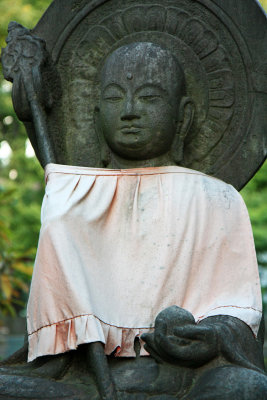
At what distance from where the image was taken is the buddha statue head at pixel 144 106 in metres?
5.70

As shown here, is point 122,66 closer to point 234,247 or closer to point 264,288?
point 234,247

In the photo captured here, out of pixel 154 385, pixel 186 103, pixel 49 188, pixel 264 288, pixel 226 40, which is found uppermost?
pixel 226 40

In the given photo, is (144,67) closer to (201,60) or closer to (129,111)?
(129,111)

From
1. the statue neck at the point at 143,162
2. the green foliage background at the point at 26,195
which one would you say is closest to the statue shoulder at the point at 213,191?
the statue neck at the point at 143,162

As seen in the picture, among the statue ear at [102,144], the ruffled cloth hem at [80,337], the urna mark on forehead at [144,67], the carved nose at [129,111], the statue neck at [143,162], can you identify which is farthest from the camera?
the statue ear at [102,144]

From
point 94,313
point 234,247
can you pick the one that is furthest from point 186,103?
point 94,313

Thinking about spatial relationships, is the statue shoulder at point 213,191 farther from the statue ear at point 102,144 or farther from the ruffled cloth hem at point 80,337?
the ruffled cloth hem at point 80,337

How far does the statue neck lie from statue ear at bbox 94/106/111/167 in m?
0.06

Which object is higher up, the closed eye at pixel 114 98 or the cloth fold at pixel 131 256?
the closed eye at pixel 114 98

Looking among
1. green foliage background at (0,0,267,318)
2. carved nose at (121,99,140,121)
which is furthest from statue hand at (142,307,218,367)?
green foliage background at (0,0,267,318)

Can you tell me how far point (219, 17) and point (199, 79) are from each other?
472mm

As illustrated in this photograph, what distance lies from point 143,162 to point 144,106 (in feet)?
1.34

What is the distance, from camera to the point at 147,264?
532 cm

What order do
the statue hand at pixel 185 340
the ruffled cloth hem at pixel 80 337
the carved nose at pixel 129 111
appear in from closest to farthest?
the statue hand at pixel 185 340, the ruffled cloth hem at pixel 80 337, the carved nose at pixel 129 111
